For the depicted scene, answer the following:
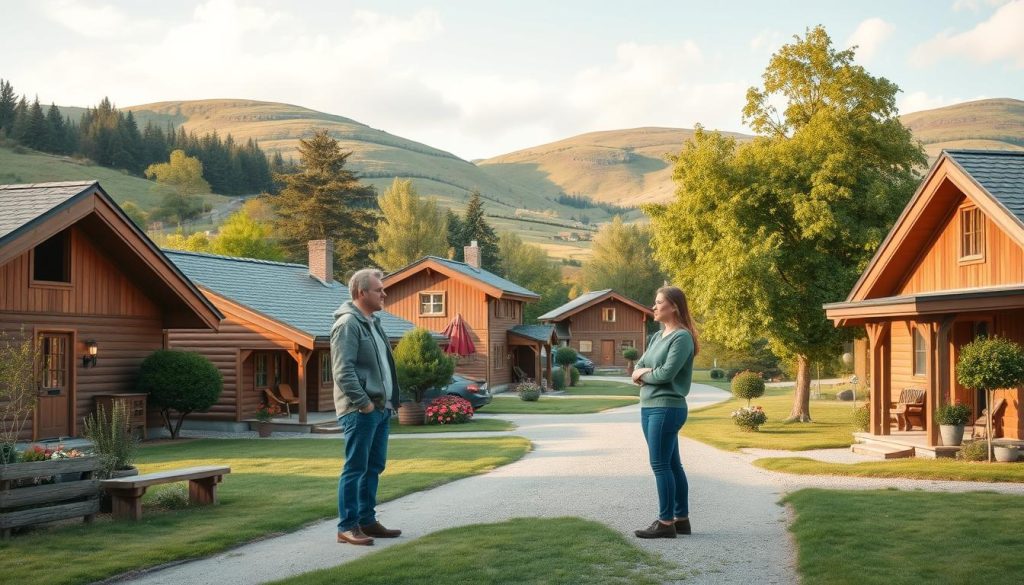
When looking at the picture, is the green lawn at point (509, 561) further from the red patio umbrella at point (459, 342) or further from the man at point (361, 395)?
the red patio umbrella at point (459, 342)

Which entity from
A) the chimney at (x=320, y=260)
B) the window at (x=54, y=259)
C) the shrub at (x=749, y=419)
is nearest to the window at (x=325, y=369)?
the chimney at (x=320, y=260)

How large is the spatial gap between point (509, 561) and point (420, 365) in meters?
18.8

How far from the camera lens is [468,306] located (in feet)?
140

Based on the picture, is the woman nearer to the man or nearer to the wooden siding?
the man

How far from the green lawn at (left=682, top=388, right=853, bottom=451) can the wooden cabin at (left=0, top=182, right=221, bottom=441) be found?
1146cm

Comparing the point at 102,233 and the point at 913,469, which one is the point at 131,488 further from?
the point at 913,469

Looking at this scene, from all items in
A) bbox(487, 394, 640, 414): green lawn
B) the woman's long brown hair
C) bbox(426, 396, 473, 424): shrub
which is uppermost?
the woman's long brown hair

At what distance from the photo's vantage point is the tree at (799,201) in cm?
2269

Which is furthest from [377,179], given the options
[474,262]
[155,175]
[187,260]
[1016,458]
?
[1016,458]

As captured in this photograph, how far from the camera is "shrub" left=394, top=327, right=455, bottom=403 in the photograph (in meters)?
26.3

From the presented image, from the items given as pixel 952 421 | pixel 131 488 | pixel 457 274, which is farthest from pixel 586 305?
pixel 131 488

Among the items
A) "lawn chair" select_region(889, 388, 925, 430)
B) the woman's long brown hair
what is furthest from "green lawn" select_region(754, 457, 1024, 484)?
the woman's long brown hair

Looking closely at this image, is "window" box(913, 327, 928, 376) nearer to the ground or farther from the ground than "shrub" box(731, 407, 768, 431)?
farther from the ground

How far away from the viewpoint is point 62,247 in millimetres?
18719
